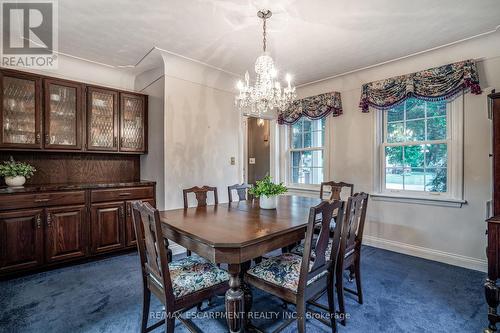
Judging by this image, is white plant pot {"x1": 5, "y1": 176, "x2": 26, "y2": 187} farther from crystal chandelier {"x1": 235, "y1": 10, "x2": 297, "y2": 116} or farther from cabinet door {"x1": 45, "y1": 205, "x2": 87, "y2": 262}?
crystal chandelier {"x1": 235, "y1": 10, "x2": 297, "y2": 116}

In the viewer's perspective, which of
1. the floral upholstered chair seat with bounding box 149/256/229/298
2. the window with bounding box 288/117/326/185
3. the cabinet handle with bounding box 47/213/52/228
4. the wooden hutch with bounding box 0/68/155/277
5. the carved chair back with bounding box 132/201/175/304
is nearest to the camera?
the carved chair back with bounding box 132/201/175/304

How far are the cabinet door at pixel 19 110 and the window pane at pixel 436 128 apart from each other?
4.77 m

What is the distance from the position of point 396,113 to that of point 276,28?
211 cm

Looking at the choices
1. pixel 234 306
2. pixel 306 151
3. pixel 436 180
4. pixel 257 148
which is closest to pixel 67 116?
pixel 234 306

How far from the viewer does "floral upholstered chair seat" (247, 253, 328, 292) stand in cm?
161

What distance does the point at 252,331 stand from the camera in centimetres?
173

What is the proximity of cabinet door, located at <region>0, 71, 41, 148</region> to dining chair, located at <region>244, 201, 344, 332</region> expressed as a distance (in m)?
2.94

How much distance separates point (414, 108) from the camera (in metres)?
3.35

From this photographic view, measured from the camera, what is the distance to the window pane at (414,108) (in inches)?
129

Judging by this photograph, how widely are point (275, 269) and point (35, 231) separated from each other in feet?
8.70

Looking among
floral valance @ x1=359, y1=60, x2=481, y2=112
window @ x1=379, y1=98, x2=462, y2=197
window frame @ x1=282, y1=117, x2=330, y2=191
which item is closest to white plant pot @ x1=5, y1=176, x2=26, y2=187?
window frame @ x1=282, y1=117, x2=330, y2=191

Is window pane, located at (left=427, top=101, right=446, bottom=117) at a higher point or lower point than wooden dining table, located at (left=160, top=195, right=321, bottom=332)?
higher

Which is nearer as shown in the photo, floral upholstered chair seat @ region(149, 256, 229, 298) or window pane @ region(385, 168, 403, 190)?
floral upholstered chair seat @ region(149, 256, 229, 298)

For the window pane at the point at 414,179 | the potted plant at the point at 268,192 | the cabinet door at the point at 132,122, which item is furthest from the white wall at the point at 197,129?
the window pane at the point at 414,179
